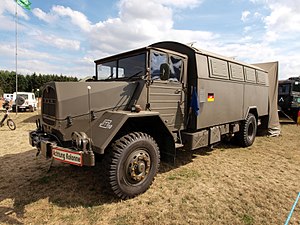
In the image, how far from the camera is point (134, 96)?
3.79 metres

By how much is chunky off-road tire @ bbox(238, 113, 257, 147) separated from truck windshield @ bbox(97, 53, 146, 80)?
14.3 ft

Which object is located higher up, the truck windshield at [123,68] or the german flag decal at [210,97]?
the truck windshield at [123,68]

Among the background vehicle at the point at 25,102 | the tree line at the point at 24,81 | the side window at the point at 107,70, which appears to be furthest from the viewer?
the tree line at the point at 24,81

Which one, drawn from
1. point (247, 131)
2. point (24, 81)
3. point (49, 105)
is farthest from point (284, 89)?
point (24, 81)

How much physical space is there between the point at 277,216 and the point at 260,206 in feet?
0.89

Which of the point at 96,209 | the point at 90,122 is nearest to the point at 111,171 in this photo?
the point at 96,209

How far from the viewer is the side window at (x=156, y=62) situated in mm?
3875

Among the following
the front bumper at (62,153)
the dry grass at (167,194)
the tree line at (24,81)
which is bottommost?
the dry grass at (167,194)

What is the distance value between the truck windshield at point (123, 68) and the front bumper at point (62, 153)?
1.80m

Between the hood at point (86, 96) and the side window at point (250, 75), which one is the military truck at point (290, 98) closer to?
the side window at point (250, 75)

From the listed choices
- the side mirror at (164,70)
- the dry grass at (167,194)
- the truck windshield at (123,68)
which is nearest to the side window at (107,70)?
the truck windshield at (123,68)

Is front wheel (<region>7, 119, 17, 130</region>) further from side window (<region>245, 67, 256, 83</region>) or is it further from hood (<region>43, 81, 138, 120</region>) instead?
side window (<region>245, 67, 256, 83</region>)

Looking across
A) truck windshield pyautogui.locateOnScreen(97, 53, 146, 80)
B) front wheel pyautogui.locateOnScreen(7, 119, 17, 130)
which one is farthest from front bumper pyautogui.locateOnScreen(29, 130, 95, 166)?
front wheel pyautogui.locateOnScreen(7, 119, 17, 130)

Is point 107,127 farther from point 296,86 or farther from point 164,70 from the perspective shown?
point 296,86
